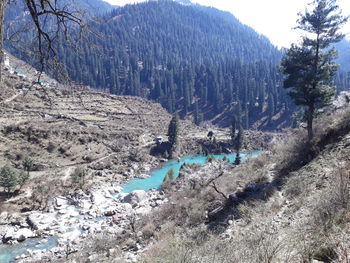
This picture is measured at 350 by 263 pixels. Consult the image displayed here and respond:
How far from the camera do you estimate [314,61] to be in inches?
598

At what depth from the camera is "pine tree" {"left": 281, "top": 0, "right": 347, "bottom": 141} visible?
1459 centimetres

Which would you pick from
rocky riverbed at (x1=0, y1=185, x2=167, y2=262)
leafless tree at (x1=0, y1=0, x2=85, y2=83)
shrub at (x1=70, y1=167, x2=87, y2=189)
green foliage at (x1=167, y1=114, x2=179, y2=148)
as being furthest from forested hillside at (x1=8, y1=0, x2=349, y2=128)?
leafless tree at (x1=0, y1=0, x2=85, y2=83)

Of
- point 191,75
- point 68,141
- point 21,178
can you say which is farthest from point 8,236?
point 191,75

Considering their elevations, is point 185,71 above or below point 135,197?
above

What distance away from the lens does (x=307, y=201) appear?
8273 mm

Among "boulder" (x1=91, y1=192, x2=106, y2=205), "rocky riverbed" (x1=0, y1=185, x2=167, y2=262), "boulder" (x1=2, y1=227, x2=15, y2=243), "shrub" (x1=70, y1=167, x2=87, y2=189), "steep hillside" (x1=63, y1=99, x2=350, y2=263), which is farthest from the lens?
"shrub" (x1=70, y1=167, x2=87, y2=189)

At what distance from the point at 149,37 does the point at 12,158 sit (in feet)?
455

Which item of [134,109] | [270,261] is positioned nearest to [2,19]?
[270,261]

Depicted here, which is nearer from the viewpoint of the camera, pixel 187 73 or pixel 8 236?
pixel 8 236

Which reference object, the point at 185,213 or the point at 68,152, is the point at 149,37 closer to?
the point at 68,152

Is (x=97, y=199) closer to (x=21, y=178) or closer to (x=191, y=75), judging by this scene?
(x=21, y=178)

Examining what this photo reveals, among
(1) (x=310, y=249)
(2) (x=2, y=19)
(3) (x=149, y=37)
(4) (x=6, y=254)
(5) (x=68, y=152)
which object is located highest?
(3) (x=149, y=37)

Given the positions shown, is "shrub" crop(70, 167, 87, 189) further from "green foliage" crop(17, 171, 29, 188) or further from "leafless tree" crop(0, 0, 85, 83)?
"leafless tree" crop(0, 0, 85, 83)

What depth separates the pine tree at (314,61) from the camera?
14.6m
